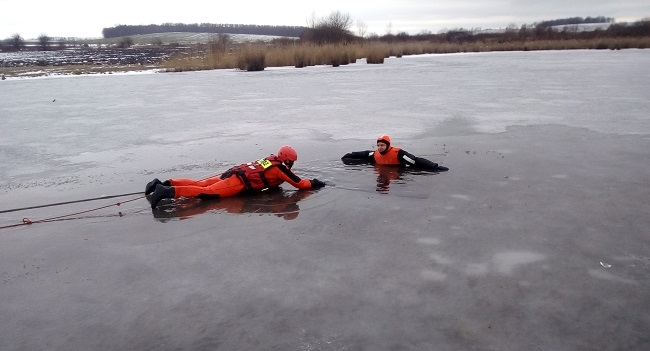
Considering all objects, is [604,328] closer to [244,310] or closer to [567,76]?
[244,310]

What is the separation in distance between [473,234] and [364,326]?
1.69 metres

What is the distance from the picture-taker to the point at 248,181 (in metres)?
5.61

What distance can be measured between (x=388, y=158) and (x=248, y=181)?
2003 mm

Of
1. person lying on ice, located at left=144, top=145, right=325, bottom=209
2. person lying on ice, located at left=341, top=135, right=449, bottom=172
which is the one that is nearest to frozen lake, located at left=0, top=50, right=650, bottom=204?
person lying on ice, located at left=341, top=135, right=449, bottom=172

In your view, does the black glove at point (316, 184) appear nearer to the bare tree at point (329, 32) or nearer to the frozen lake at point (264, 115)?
the frozen lake at point (264, 115)

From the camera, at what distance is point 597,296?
315 centimetres

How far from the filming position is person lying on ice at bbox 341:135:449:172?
20.7ft

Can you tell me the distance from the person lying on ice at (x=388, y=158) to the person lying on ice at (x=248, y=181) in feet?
3.92

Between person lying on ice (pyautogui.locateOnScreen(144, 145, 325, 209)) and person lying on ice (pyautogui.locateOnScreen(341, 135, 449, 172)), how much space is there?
3.92 ft

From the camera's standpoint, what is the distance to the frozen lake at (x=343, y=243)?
2900mm

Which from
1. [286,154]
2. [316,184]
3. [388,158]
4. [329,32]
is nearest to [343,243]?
[316,184]

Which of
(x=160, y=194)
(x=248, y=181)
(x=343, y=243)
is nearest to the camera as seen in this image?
(x=343, y=243)

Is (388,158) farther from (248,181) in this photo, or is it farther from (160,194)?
(160,194)

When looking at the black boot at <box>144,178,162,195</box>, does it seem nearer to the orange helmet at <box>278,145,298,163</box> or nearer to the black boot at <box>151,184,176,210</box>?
the black boot at <box>151,184,176,210</box>
